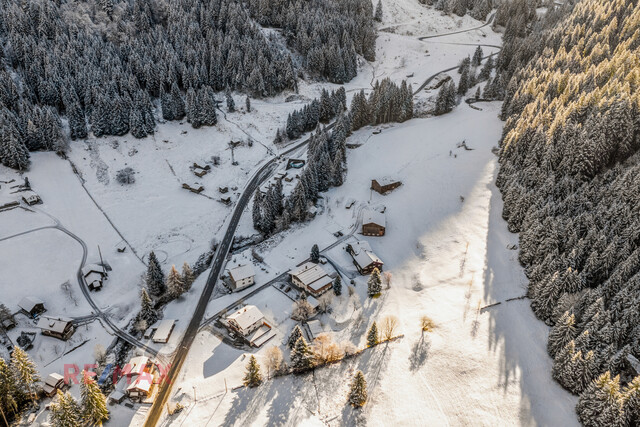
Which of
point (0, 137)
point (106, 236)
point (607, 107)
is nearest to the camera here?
point (607, 107)

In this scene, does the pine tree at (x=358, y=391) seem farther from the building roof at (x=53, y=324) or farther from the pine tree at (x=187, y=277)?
the building roof at (x=53, y=324)

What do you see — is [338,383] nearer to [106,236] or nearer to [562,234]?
[562,234]

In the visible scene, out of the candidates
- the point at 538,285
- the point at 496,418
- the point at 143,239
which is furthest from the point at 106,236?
the point at 538,285

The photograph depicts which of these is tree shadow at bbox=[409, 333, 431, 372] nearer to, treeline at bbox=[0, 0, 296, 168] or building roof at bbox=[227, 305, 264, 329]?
building roof at bbox=[227, 305, 264, 329]

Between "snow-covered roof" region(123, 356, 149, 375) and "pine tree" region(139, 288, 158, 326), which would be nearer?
"snow-covered roof" region(123, 356, 149, 375)

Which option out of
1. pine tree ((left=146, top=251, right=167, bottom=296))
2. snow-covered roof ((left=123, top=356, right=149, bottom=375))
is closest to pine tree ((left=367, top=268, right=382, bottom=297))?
snow-covered roof ((left=123, top=356, right=149, bottom=375))

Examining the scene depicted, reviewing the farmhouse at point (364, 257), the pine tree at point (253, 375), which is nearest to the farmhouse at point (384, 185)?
the farmhouse at point (364, 257)

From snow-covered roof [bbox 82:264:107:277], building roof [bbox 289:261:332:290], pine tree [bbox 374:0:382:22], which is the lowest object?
snow-covered roof [bbox 82:264:107:277]
